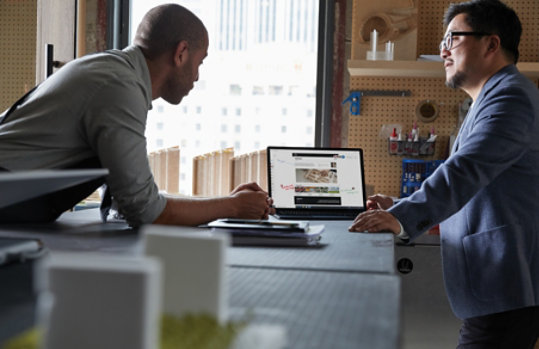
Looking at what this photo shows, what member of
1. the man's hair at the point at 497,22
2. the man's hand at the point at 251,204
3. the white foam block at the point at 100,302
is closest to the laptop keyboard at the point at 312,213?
the man's hand at the point at 251,204

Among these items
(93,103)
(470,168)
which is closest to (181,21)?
(93,103)

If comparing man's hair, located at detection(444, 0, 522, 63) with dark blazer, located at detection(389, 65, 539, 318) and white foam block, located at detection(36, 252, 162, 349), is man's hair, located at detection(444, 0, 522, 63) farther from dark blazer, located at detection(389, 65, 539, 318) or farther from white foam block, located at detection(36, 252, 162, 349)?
white foam block, located at detection(36, 252, 162, 349)

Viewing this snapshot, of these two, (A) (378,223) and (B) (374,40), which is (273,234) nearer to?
(A) (378,223)

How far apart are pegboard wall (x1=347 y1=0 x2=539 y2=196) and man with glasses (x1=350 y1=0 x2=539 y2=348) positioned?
4.25 ft

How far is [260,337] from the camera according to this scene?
641 millimetres

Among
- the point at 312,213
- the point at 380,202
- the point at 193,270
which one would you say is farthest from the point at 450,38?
the point at 193,270

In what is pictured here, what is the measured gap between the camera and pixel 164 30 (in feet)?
6.81

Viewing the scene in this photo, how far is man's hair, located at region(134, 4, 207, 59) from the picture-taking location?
208 cm

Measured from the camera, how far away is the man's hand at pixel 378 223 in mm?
1802

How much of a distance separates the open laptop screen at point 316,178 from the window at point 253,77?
36.7 inches

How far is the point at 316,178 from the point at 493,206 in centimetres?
85

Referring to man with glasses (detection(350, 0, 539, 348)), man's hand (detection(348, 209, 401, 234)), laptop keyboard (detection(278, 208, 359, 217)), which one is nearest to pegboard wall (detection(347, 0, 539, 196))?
laptop keyboard (detection(278, 208, 359, 217))

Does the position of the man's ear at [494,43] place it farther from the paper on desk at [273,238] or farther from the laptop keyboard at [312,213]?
the paper on desk at [273,238]

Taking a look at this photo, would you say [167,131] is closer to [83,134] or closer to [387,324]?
[83,134]
